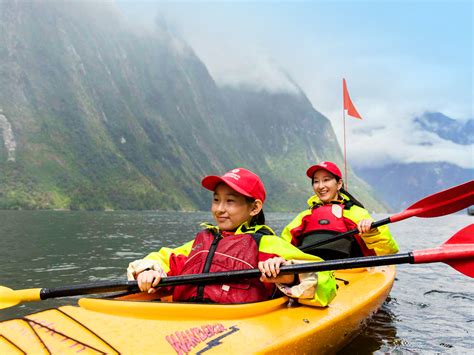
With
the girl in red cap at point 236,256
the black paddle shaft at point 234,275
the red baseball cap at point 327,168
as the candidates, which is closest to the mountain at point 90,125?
the red baseball cap at point 327,168

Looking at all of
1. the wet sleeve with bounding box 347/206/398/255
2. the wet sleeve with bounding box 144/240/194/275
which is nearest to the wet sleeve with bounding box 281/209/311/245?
the wet sleeve with bounding box 347/206/398/255

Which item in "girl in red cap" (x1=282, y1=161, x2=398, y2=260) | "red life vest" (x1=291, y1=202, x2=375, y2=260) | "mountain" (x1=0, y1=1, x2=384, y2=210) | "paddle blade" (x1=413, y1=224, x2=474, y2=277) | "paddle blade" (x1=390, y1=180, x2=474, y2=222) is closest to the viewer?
"paddle blade" (x1=413, y1=224, x2=474, y2=277)

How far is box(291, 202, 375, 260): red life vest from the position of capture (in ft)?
23.0

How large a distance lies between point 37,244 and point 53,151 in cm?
10812

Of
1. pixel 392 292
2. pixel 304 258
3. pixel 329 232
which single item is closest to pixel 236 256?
pixel 304 258

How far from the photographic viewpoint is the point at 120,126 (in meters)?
147

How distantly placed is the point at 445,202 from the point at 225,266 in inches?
158

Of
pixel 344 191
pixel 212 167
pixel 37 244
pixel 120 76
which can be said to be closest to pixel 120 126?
pixel 120 76

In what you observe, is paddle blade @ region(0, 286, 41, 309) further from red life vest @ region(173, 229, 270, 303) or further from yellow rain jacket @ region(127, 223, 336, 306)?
red life vest @ region(173, 229, 270, 303)

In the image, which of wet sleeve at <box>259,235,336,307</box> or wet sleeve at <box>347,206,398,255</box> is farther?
wet sleeve at <box>347,206,398,255</box>

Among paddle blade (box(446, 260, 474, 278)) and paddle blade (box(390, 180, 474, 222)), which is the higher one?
paddle blade (box(390, 180, 474, 222))

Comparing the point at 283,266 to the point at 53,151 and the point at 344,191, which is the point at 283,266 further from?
the point at 53,151

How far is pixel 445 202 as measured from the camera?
5891mm

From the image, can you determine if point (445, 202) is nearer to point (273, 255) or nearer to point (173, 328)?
point (273, 255)
